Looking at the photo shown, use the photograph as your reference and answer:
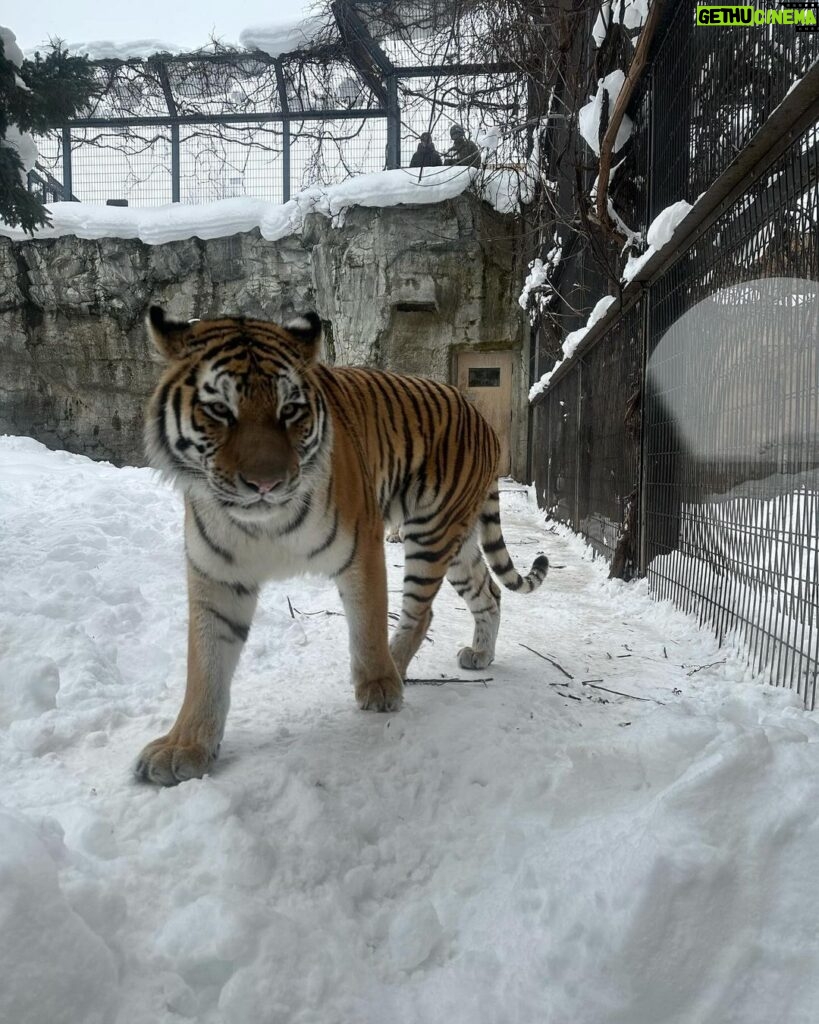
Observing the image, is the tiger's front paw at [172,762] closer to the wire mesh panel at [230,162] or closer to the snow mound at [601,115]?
the snow mound at [601,115]

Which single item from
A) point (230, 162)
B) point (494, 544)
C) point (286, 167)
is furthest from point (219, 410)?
point (230, 162)

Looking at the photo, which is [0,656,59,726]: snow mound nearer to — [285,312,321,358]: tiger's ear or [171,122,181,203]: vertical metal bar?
[285,312,321,358]: tiger's ear

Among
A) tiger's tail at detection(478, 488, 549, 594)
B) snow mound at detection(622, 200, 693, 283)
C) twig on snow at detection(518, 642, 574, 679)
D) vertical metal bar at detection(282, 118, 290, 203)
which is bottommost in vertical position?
twig on snow at detection(518, 642, 574, 679)

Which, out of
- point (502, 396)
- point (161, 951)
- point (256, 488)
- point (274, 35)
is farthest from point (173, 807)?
point (274, 35)

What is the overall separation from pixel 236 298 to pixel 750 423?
49.1 ft

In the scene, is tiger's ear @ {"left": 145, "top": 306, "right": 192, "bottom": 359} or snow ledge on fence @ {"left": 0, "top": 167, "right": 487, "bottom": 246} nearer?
tiger's ear @ {"left": 145, "top": 306, "right": 192, "bottom": 359}

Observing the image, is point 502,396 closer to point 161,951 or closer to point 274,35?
point 274,35

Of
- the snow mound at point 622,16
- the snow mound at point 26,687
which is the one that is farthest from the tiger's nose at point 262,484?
the snow mound at point 622,16

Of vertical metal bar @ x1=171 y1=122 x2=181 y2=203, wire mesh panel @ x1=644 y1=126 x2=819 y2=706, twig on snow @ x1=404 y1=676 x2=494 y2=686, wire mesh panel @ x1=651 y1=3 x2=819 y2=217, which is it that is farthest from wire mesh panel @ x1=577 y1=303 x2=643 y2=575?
vertical metal bar @ x1=171 y1=122 x2=181 y2=203

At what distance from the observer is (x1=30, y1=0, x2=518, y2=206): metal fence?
15375 millimetres

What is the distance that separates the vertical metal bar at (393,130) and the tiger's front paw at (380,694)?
1496 cm

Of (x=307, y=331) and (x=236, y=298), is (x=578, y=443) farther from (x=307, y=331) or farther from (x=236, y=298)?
(x=236, y=298)

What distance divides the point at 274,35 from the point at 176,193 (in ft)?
13.1

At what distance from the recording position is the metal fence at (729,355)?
2504 millimetres
